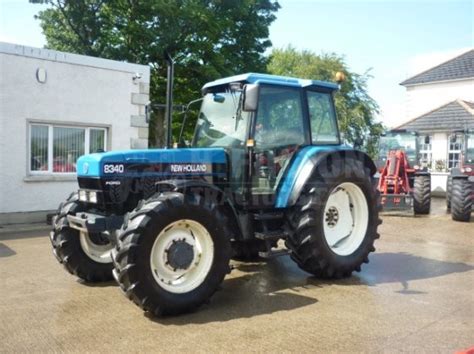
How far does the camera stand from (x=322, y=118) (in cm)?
607

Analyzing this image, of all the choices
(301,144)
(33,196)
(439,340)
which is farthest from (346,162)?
(33,196)

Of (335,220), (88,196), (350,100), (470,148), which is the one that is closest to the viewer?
(88,196)

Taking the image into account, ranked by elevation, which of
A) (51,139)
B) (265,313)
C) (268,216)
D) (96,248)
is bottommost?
(265,313)

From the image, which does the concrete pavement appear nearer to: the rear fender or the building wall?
the rear fender

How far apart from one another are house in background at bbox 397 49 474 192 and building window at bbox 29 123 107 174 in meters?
11.7

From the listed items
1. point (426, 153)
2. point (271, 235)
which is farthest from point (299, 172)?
point (426, 153)

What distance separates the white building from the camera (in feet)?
30.2

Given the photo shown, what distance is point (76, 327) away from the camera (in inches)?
160

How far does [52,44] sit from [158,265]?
1780cm

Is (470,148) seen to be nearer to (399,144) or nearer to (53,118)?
(399,144)

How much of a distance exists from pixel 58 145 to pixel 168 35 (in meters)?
7.35

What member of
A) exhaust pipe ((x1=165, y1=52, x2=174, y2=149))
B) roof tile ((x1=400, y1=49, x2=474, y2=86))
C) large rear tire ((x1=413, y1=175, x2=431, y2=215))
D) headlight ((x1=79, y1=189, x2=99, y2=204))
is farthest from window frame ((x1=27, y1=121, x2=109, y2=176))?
roof tile ((x1=400, y1=49, x2=474, y2=86))

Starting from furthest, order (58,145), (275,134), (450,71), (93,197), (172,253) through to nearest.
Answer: (450,71) → (58,145) → (275,134) → (93,197) → (172,253)

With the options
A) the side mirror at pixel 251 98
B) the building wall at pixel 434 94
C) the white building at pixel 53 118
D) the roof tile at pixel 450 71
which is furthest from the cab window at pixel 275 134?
the roof tile at pixel 450 71
